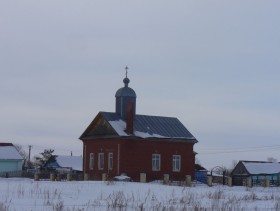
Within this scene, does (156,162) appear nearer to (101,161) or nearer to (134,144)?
(134,144)

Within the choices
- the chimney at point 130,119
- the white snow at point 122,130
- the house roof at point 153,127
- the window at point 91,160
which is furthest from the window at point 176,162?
the window at point 91,160

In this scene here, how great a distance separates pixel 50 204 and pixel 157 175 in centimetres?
3115

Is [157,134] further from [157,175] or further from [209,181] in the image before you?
[209,181]

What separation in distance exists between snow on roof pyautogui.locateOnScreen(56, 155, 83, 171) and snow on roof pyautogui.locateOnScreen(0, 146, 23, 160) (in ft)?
27.1

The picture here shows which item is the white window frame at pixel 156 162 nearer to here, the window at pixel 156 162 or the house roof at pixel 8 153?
the window at pixel 156 162

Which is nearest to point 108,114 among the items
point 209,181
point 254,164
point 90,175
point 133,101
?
point 133,101

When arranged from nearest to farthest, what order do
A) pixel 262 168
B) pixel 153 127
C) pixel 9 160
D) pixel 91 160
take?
pixel 153 127
pixel 91 160
pixel 262 168
pixel 9 160

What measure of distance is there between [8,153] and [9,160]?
1004 millimetres

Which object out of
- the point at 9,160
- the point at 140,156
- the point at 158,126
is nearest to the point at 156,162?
the point at 140,156

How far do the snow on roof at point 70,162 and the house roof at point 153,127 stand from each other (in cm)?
2509

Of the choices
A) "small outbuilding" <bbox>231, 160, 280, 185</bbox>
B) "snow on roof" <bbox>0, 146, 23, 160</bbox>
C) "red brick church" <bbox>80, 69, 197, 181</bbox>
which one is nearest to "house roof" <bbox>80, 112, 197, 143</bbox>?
"red brick church" <bbox>80, 69, 197, 181</bbox>

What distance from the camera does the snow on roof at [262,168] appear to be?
58.4 m

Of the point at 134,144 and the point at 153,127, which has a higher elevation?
the point at 153,127

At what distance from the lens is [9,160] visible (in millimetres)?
64125
